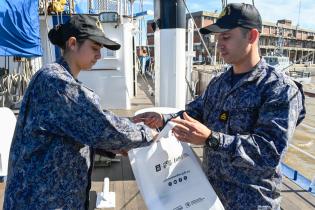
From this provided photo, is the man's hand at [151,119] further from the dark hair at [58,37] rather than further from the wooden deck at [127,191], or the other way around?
the wooden deck at [127,191]

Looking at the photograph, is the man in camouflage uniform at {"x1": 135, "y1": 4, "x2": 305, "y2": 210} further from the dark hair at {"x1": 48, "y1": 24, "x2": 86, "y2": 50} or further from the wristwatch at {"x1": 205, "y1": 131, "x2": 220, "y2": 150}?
the dark hair at {"x1": 48, "y1": 24, "x2": 86, "y2": 50}

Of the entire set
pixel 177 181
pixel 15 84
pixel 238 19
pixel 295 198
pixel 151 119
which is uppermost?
pixel 238 19

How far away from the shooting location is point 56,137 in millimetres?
1435

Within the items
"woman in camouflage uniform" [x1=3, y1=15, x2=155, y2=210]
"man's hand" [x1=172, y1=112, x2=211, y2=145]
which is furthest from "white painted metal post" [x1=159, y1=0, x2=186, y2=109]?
"man's hand" [x1=172, y1=112, x2=211, y2=145]

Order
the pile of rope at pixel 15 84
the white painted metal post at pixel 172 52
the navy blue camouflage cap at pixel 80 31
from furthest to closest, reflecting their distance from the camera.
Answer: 1. the pile of rope at pixel 15 84
2. the white painted metal post at pixel 172 52
3. the navy blue camouflage cap at pixel 80 31

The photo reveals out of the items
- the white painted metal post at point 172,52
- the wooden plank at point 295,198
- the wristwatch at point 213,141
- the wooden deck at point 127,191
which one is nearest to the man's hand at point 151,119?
the wristwatch at point 213,141

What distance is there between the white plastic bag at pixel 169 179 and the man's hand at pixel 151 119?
26cm

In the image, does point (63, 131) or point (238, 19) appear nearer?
point (63, 131)

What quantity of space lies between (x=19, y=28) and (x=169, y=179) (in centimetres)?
337

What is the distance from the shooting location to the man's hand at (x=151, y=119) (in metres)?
1.90

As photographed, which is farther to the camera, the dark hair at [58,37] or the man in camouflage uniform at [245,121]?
the dark hair at [58,37]

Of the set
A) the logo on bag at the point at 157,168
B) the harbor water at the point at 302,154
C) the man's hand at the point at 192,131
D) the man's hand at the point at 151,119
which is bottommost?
the harbor water at the point at 302,154

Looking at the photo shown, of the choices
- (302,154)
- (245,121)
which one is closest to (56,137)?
(245,121)

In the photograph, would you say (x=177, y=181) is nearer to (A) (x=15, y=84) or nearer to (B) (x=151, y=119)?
(B) (x=151, y=119)
